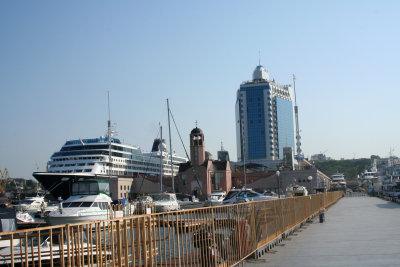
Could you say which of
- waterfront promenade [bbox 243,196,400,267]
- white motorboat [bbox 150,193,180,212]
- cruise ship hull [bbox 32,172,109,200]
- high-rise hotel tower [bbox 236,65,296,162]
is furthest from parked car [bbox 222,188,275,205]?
high-rise hotel tower [bbox 236,65,296,162]

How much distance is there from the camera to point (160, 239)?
7.49 metres

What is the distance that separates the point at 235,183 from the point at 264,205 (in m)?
83.7

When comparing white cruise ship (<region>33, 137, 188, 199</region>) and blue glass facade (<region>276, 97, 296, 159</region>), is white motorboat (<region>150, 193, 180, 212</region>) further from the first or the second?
blue glass facade (<region>276, 97, 296, 159</region>)

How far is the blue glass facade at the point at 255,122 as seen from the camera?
156m

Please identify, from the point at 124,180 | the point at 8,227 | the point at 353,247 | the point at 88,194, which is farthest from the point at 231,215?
the point at 124,180

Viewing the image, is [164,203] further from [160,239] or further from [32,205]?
[160,239]

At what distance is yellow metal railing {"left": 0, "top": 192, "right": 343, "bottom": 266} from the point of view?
601cm

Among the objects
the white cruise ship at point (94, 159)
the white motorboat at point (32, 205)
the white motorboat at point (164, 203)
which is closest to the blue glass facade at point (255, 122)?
the white cruise ship at point (94, 159)

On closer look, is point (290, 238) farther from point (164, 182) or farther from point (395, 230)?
point (164, 182)

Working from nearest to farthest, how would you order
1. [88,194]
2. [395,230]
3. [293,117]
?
[395,230] < [88,194] < [293,117]

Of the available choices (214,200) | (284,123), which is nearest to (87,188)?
(214,200)

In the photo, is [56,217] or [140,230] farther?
[56,217]

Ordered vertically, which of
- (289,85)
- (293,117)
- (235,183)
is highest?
(289,85)

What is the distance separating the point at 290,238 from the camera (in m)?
16.7
